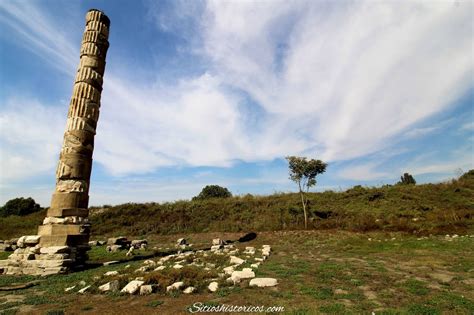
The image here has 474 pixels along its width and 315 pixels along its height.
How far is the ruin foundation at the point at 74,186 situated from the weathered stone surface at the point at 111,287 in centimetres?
580

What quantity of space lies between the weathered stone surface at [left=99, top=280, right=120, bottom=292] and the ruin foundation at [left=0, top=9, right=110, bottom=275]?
5800 millimetres

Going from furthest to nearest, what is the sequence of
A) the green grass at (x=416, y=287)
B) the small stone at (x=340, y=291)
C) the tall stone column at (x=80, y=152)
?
the tall stone column at (x=80, y=152)
the small stone at (x=340, y=291)
the green grass at (x=416, y=287)

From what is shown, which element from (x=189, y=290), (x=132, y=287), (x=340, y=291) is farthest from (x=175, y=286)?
(x=340, y=291)

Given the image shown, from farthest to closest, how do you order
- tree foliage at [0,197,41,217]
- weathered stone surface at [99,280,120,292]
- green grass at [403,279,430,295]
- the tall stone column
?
tree foliage at [0,197,41,217] → the tall stone column → weathered stone surface at [99,280,120,292] → green grass at [403,279,430,295]

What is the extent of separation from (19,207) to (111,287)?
4990cm

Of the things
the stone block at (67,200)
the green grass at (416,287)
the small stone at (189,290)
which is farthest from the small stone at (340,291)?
the stone block at (67,200)

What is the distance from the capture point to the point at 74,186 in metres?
14.7

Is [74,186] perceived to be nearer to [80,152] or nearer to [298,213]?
[80,152]

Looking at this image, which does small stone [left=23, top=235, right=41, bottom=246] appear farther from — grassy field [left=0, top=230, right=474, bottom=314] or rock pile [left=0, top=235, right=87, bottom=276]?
grassy field [left=0, top=230, right=474, bottom=314]

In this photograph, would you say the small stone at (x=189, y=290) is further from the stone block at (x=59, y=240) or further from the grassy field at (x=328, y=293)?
the stone block at (x=59, y=240)

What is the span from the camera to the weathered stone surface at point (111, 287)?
775 centimetres

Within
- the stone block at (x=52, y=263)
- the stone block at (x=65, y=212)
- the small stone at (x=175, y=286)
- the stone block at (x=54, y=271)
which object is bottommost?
the stone block at (x=54, y=271)

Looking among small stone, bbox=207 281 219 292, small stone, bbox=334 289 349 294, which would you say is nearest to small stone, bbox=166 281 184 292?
small stone, bbox=207 281 219 292

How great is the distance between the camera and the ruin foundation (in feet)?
41.5
